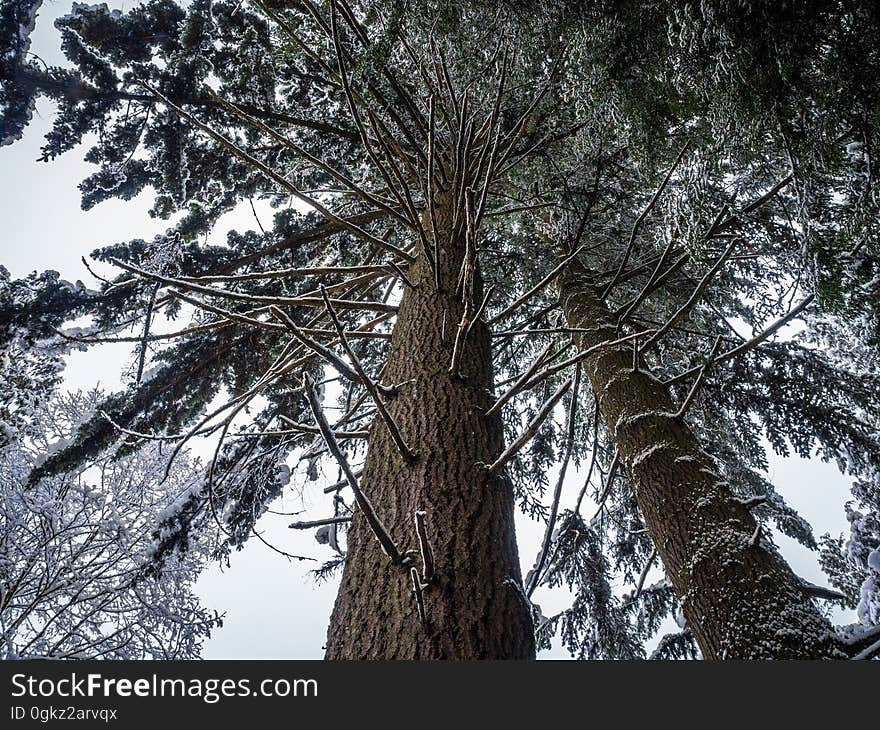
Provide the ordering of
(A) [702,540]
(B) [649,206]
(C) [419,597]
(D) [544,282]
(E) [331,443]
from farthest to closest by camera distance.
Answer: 1. (B) [649,206]
2. (A) [702,540]
3. (D) [544,282]
4. (C) [419,597]
5. (E) [331,443]

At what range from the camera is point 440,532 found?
134 cm

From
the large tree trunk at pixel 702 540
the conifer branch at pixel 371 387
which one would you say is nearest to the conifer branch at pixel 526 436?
the conifer branch at pixel 371 387

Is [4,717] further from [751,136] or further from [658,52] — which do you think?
[658,52]

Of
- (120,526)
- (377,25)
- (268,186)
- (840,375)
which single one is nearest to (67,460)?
(120,526)

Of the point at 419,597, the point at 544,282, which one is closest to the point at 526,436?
the point at 419,597

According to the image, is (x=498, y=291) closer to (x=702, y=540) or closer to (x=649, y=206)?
(x=649, y=206)

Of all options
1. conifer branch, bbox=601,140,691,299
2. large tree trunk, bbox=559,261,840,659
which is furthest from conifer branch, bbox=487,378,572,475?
conifer branch, bbox=601,140,691,299

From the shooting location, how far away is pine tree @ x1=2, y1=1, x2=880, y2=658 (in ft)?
4.94

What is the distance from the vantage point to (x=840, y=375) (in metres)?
3.63

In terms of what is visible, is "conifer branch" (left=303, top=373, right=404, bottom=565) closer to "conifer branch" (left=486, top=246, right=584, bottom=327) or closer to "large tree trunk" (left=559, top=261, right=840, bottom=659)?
"conifer branch" (left=486, top=246, right=584, bottom=327)

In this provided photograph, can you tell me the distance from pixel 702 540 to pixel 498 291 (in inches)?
127

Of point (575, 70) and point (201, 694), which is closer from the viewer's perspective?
point (201, 694)

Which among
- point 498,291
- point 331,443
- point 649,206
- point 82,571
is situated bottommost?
point 331,443

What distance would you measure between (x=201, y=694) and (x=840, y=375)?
4.50 m
